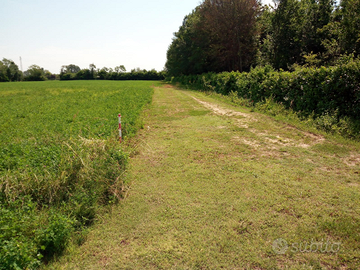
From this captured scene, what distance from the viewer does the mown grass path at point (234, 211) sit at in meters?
3.10

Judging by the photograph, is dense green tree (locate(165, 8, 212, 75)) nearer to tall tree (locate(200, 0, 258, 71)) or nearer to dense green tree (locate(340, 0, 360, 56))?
tall tree (locate(200, 0, 258, 71))

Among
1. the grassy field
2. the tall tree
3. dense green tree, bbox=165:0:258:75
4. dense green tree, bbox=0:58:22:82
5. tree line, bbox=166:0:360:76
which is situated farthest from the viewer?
dense green tree, bbox=0:58:22:82

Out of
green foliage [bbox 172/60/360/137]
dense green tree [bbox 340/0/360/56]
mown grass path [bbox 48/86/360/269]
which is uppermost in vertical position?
dense green tree [bbox 340/0/360/56]

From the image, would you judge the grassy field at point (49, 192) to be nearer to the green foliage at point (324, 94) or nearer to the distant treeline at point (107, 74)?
the green foliage at point (324, 94)

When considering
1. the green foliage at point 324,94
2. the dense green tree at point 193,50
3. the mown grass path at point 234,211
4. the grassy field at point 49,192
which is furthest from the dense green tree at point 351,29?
the grassy field at point 49,192

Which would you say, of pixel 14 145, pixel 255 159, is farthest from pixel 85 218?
pixel 255 159

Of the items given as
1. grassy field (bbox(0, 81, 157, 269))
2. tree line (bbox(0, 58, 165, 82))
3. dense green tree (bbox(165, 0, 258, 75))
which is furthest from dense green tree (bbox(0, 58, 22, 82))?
grassy field (bbox(0, 81, 157, 269))

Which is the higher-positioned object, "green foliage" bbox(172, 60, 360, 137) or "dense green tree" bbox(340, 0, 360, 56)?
"dense green tree" bbox(340, 0, 360, 56)

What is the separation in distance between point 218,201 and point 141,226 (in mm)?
1620

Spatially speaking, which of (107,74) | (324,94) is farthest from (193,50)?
(107,74)

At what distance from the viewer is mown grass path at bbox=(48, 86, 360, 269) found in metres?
3.10

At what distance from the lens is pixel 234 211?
408cm

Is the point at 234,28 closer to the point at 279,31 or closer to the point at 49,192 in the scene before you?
the point at 279,31


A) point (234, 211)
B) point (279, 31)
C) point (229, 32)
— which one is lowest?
point (234, 211)
